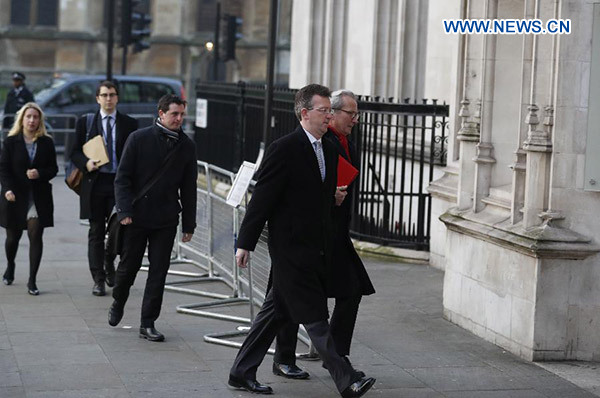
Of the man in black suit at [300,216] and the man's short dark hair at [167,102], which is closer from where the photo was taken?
the man in black suit at [300,216]

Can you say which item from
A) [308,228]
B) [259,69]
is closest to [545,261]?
[308,228]

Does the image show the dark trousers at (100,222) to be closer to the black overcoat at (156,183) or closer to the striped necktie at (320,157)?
the black overcoat at (156,183)

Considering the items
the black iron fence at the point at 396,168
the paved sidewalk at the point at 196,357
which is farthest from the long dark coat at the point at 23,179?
the black iron fence at the point at 396,168

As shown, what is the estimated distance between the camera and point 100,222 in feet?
39.8

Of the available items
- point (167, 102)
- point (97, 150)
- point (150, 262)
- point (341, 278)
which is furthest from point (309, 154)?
point (97, 150)

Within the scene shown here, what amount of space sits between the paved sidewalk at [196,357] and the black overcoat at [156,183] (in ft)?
3.05

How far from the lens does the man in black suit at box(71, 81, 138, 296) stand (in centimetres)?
1199

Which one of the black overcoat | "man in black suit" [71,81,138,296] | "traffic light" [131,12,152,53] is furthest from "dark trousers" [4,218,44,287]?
"traffic light" [131,12,152,53]

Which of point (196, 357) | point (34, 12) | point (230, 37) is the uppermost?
point (34, 12)

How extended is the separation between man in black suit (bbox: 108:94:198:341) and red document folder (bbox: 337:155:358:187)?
1.89 meters

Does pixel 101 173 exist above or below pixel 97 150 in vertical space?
below

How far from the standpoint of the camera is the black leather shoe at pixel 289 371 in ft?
28.8

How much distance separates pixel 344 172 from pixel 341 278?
0.68 m

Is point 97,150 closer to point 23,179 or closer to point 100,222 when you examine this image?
point 100,222
